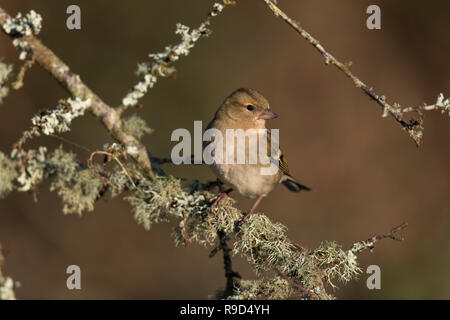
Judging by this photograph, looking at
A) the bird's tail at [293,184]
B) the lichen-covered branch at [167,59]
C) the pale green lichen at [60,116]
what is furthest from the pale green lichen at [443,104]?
the bird's tail at [293,184]

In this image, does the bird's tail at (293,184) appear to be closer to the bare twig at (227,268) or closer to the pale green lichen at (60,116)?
the bare twig at (227,268)

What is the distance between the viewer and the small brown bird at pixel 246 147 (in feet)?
12.9

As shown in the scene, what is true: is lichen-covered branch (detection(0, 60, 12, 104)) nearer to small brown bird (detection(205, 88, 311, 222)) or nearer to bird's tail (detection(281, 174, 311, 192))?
small brown bird (detection(205, 88, 311, 222))

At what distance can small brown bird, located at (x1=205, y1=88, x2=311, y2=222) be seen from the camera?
12.9 feet

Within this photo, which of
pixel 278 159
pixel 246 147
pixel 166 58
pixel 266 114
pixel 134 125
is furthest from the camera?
pixel 278 159

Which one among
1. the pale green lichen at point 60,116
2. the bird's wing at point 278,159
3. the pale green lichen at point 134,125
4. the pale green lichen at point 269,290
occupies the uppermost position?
the bird's wing at point 278,159

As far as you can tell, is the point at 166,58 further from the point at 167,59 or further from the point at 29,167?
the point at 29,167

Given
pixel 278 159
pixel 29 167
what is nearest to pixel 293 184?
pixel 278 159

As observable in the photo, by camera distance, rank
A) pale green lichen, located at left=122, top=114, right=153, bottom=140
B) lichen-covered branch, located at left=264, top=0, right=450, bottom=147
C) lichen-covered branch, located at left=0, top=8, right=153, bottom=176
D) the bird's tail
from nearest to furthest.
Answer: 1. lichen-covered branch, located at left=264, top=0, right=450, bottom=147
2. lichen-covered branch, located at left=0, top=8, right=153, bottom=176
3. pale green lichen, located at left=122, top=114, right=153, bottom=140
4. the bird's tail

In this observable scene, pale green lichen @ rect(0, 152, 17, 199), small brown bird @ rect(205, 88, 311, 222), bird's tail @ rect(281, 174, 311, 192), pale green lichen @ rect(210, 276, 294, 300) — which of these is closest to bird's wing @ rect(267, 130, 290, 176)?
small brown bird @ rect(205, 88, 311, 222)

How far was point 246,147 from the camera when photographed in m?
4.07

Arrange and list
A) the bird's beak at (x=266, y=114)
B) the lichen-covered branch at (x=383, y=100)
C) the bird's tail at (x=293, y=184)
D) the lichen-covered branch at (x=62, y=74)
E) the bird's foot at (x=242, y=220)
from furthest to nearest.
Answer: the bird's tail at (x=293, y=184) < the bird's beak at (x=266, y=114) < the bird's foot at (x=242, y=220) < the lichen-covered branch at (x=62, y=74) < the lichen-covered branch at (x=383, y=100)

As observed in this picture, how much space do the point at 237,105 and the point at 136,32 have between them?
214 cm

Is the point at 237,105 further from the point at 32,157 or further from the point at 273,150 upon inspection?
the point at 32,157
